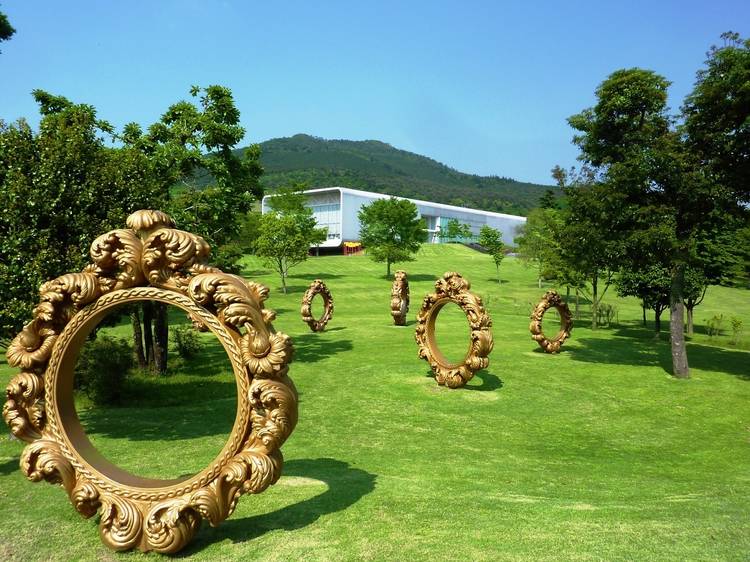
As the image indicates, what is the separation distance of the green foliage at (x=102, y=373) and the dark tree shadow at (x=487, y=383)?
8488 millimetres

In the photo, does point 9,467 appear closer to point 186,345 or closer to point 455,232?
point 186,345

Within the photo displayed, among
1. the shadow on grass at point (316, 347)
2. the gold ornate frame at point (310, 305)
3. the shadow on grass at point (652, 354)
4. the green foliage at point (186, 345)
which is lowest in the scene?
the shadow on grass at point (652, 354)

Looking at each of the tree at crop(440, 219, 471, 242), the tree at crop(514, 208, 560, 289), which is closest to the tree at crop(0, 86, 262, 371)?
the tree at crop(514, 208, 560, 289)

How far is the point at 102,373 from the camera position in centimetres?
1346

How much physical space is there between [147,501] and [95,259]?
8.10ft

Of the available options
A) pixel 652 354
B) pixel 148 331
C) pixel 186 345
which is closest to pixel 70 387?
pixel 148 331

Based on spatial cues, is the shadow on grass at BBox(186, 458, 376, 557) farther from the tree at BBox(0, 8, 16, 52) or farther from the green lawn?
the tree at BBox(0, 8, 16, 52)

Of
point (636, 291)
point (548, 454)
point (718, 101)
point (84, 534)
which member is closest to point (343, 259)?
point (636, 291)

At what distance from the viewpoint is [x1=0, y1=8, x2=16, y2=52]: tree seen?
744 inches

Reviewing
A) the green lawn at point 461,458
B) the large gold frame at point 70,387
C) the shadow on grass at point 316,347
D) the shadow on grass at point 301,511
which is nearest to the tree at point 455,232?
the green lawn at point 461,458

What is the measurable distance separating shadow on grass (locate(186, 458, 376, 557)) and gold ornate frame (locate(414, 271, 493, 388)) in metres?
7.04

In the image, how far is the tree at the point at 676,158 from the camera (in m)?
16.1

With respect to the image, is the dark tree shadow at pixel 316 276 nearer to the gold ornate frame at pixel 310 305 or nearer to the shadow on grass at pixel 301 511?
the gold ornate frame at pixel 310 305

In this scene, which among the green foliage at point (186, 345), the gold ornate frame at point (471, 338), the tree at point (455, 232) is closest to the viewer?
the gold ornate frame at point (471, 338)
